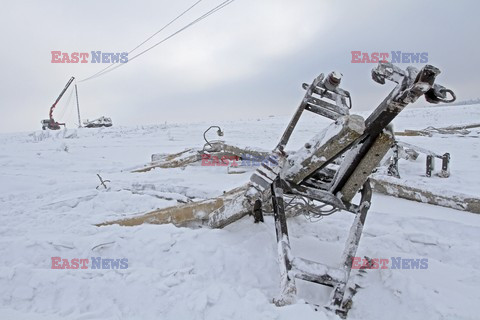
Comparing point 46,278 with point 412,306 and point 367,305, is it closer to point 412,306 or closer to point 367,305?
point 367,305

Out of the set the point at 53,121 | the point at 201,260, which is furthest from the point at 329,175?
the point at 53,121

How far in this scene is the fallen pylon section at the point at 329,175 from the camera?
6.33 ft

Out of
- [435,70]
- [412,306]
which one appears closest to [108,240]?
[412,306]

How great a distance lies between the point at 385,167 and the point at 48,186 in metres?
5.77

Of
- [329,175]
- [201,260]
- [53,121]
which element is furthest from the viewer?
[53,121]

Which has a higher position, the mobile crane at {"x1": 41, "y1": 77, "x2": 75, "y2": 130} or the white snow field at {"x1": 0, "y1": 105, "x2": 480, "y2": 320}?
the mobile crane at {"x1": 41, "y1": 77, "x2": 75, "y2": 130}

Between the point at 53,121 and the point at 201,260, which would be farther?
the point at 53,121

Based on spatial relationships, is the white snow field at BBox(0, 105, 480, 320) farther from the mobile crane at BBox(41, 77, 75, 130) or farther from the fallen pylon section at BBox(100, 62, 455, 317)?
the mobile crane at BBox(41, 77, 75, 130)

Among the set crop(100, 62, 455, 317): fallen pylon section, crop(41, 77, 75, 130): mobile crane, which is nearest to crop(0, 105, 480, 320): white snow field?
crop(100, 62, 455, 317): fallen pylon section

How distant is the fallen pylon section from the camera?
6.33 ft

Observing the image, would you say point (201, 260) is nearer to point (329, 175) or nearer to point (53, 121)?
point (329, 175)

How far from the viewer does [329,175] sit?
3.02m

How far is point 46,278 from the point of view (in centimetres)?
219

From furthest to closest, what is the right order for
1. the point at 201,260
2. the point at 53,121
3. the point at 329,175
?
the point at 53,121 < the point at 329,175 < the point at 201,260
